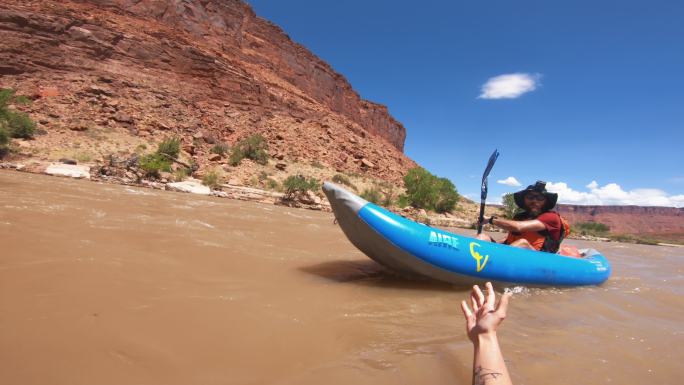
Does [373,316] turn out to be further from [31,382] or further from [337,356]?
[31,382]

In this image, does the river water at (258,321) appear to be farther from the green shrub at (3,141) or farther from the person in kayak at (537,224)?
the green shrub at (3,141)

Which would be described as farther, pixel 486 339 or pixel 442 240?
pixel 442 240

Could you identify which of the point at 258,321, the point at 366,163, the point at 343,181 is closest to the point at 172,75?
the point at 343,181

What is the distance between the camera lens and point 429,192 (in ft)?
66.0

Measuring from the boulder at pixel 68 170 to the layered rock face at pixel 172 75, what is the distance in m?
6.34

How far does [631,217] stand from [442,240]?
399 ft

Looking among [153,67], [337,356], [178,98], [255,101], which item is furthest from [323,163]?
[337,356]

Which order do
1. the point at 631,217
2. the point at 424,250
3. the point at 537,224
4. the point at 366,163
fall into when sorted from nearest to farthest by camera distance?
1. the point at 424,250
2. the point at 537,224
3. the point at 366,163
4. the point at 631,217

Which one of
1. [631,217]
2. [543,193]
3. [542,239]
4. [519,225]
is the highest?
[631,217]

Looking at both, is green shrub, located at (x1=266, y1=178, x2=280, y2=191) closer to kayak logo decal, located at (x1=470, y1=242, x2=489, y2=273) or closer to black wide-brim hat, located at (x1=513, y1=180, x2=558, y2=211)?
black wide-brim hat, located at (x1=513, y1=180, x2=558, y2=211)

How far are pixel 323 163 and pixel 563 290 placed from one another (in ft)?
66.8

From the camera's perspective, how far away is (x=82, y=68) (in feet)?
62.8

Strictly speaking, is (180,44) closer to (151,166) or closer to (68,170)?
(151,166)

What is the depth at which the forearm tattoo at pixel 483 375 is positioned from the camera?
115 cm
